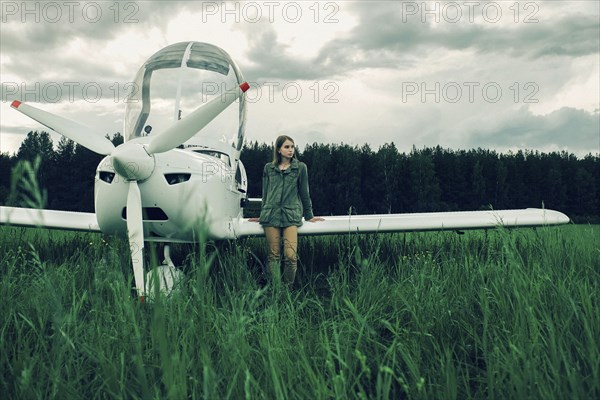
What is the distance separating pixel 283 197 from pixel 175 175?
1.35 metres

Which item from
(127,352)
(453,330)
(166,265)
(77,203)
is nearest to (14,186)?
(127,352)

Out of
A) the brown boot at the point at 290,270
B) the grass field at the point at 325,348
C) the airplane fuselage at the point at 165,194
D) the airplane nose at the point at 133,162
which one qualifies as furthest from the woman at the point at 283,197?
the grass field at the point at 325,348

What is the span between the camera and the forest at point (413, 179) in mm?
46656

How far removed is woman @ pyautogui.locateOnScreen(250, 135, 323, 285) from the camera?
16.2 ft

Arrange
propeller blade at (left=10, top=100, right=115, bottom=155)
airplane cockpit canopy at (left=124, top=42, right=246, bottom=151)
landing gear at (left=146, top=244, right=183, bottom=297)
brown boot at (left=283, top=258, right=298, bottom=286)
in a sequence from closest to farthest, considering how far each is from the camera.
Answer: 1. landing gear at (left=146, top=244, right=183, bottom=297)
2. propeller blade at (left=10, top=100, right=115, bottom=155)
3. brown boot at (left=283, top=258, right=298, bottom=286)
4. airplane cockpit canopy at (left=124, top=42, right=246, bottom=151)

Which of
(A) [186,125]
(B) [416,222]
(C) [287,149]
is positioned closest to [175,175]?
(A) [186,125]

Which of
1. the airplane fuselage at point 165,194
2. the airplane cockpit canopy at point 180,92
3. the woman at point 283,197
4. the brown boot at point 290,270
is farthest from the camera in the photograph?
the airplane cockpit canopy at point 180,92

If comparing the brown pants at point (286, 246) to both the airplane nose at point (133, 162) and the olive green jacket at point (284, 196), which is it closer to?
the olive green jacket at point (284, 196)

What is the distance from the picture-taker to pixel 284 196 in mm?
5027

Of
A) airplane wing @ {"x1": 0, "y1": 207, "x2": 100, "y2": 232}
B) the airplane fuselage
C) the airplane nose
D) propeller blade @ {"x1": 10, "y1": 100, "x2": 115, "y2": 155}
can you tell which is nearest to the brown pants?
the airplane fuselage

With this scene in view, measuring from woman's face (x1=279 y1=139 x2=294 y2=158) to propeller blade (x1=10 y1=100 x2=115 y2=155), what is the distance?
6.09ft

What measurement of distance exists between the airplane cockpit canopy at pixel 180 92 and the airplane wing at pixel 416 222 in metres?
1.23

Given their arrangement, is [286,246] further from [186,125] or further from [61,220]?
[61,220]

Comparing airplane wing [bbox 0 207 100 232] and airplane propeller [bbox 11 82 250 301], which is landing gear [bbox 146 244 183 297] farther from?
airplane wing [bbox 0 207 100 232]
